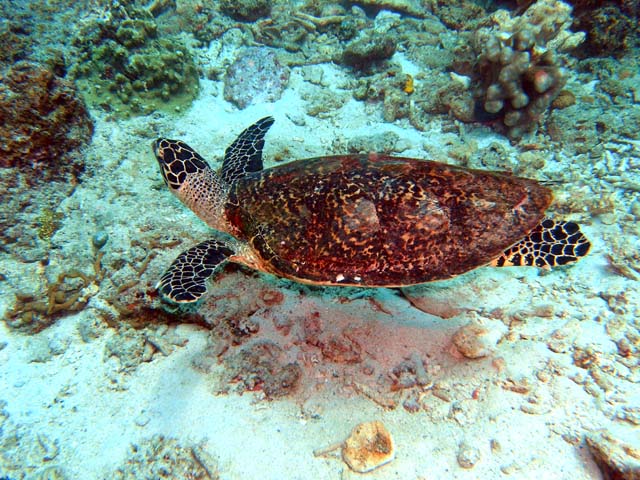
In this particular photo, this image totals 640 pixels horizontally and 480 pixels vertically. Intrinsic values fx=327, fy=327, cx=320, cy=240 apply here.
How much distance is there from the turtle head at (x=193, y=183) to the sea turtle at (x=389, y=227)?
56cm

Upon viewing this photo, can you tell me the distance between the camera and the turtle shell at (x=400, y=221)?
2549mm

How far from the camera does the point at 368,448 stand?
2.37 metres

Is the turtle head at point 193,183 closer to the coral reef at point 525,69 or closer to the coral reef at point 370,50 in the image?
the coral reef at point 370,50

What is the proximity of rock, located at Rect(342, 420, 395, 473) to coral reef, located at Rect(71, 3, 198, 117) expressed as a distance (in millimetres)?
5089

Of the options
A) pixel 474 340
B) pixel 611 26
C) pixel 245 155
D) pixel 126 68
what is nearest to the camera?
pixel 474 340

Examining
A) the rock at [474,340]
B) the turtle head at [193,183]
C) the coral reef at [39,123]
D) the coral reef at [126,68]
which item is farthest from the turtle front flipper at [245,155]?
the rock at [474,340]

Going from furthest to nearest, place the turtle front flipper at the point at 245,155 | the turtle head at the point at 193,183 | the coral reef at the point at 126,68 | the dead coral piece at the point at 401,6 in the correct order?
the dead coral piece at the point at 401,6, the coral reef at the point at 126,68, the turtle front flipper at the point at 245,155, the turtle head at the point at 193,183

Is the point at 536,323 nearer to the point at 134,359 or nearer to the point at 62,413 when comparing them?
the point at 134,359

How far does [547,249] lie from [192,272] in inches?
123

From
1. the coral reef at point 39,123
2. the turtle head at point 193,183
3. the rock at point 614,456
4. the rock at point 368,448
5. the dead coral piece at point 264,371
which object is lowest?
the rock at point 368,448

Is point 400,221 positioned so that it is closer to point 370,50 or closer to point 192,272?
point 192,272

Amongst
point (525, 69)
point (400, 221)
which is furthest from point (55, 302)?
point (525, 69)

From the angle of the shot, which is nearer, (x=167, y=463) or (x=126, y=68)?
(x=167, y=463)

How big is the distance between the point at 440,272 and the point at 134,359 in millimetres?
2848
